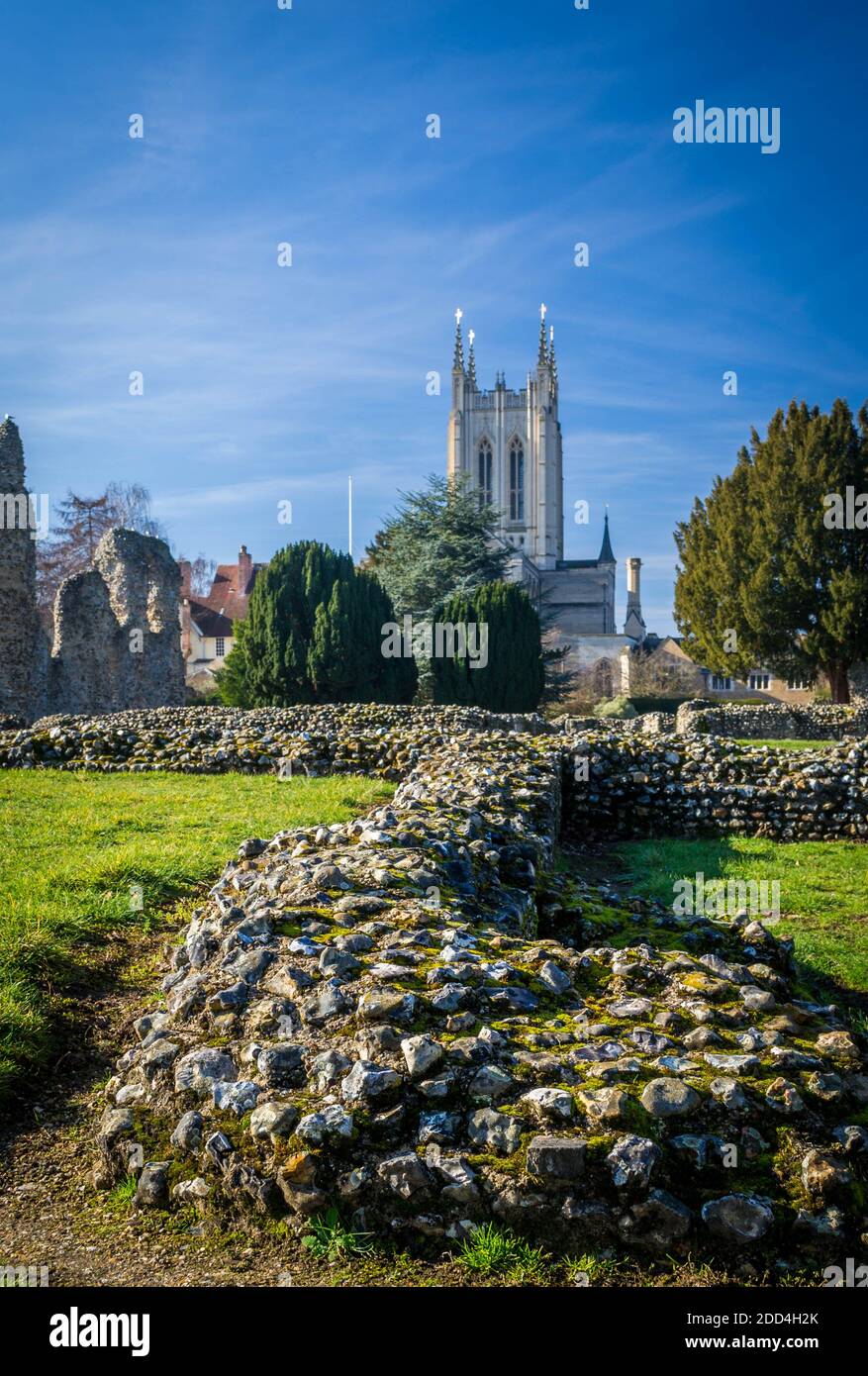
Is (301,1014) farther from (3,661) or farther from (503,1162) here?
(3,661)

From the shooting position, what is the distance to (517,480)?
106250mm

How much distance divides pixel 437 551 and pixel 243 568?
1247 inches

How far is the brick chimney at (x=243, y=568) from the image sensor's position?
66.5 meters

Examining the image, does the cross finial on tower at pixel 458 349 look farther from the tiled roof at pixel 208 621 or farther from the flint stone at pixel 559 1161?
the flint stone at pixel 559 1161

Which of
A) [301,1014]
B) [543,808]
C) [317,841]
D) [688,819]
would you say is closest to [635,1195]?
[301,1014]

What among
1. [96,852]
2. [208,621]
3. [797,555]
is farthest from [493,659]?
A: [208,621]

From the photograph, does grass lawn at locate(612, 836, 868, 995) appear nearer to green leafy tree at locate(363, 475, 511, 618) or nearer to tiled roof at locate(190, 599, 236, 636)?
green leafy tree at locate(363, 475, 511, 618)

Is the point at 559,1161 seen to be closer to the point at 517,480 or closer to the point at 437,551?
the point at 437,551

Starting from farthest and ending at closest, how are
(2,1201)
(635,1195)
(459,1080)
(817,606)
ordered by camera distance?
(817,606) → (2,1201) → (459,1080) → (635,1195)

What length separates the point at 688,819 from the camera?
12867mm

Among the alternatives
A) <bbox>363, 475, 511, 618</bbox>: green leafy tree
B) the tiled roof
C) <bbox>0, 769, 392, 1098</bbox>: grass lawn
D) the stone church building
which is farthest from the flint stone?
the stone church building

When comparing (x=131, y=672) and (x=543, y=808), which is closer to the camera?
(x=543, y=808)
